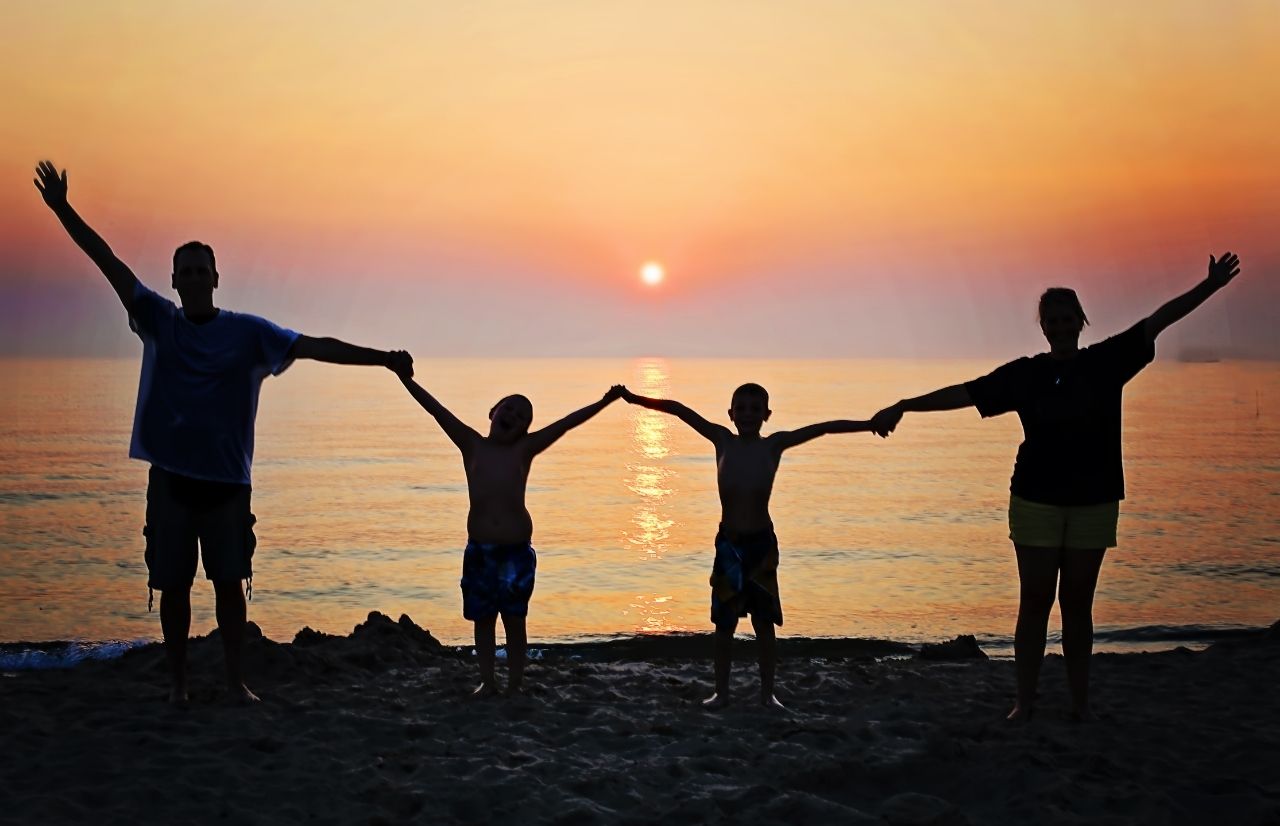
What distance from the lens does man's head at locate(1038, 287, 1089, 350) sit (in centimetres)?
573

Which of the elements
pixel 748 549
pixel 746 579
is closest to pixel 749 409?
pixel 748 549

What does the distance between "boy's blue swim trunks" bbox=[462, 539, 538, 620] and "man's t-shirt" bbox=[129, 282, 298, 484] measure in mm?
1565

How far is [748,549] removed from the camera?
6465 millimetres

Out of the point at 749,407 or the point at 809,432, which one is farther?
the point at 809,432

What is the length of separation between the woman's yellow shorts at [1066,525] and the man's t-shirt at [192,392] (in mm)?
4301

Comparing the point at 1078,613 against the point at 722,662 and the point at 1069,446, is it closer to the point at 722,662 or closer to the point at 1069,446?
the point at 1069,446

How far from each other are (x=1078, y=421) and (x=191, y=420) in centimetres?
492

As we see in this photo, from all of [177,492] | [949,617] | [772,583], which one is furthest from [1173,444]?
[177,492]

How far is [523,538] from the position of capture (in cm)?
673

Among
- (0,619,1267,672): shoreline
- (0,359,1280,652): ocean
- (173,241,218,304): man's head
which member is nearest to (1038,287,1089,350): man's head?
(0,619,1267,672): shoreline

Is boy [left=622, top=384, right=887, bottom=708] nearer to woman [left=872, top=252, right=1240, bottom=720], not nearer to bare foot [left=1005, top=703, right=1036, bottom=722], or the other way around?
woman [left=872, top=252, right=1240, bottom=720]

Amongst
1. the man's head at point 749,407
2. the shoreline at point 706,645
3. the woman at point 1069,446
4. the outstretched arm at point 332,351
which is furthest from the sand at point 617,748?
the outstretched arm at point 332,351

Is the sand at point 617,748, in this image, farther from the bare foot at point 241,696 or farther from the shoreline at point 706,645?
the shoreline at point 706,645

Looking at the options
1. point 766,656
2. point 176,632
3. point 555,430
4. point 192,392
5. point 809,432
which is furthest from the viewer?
point 555,430
